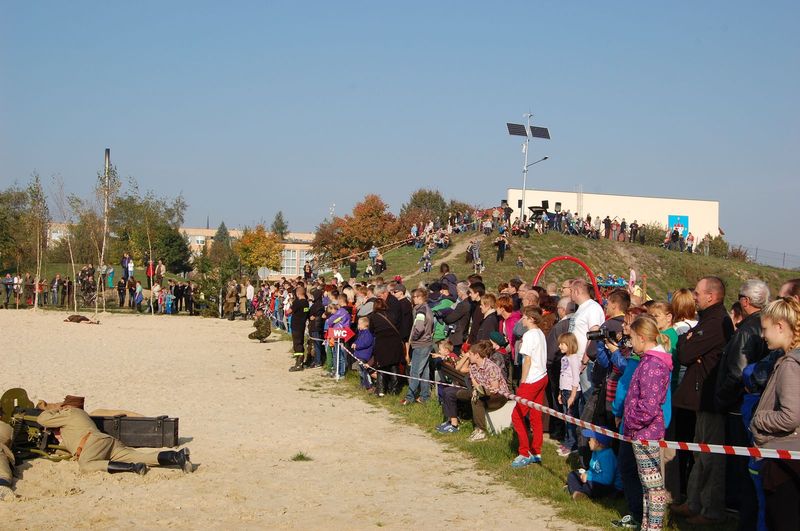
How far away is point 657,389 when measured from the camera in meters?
6.77

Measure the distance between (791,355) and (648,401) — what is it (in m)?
1.50

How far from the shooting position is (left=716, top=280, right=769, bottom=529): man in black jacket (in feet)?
21.0

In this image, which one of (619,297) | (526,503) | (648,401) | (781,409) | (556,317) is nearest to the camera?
(781,409)

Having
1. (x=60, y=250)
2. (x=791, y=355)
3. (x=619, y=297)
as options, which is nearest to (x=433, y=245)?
(x=60, y=250)

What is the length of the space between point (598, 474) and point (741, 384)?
1834 millimetres

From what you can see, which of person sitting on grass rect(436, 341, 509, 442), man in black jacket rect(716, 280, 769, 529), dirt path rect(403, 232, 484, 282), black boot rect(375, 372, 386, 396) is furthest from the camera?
dirt path rect(403, 232, 484, 282)

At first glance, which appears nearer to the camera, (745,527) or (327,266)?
(745,527)

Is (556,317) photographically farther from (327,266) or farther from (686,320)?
(327,266)

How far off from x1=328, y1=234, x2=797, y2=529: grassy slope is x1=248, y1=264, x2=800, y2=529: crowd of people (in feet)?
1.06

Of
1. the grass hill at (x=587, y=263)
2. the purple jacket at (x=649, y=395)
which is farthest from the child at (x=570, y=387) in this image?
the grass hill at (x=587, y=263)

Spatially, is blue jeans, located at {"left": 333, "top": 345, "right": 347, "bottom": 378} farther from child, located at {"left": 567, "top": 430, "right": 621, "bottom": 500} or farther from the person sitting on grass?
child, located at {"left": 567, "top": 430, "right": 621, "bottom": 500}

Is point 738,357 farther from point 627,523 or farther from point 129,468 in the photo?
point 129,468

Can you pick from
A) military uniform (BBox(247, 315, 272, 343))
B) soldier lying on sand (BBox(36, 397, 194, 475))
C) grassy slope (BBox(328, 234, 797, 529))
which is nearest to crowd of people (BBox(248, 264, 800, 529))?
grassy slope (BBox(328, 234, 797, 529))

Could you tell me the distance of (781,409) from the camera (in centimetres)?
546
